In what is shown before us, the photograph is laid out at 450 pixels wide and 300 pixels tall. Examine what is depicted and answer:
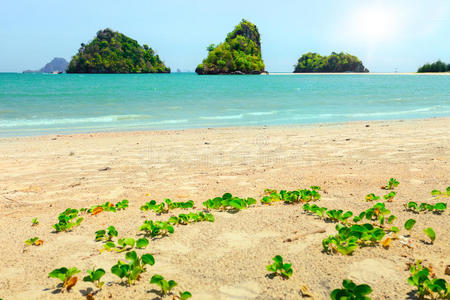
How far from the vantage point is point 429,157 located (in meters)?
5.73

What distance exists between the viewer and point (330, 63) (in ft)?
469

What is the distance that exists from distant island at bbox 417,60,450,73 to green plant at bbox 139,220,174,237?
10704cm

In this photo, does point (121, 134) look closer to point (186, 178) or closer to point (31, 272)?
point (186, 178)

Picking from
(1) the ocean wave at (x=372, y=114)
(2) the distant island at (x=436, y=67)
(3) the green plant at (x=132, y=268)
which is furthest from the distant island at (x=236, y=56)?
(3) the green plant at (x=132, y=268)

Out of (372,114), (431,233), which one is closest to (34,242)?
(431,233)

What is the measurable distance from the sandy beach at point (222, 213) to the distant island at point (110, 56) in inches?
4758

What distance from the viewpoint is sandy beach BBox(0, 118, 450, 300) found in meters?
2.11

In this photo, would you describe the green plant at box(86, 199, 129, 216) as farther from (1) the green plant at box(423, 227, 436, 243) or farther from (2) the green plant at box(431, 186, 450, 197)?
(2) the green plant at box(431, 186, 450, 197)

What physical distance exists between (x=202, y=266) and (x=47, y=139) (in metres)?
8.34

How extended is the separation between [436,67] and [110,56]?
3976 inches

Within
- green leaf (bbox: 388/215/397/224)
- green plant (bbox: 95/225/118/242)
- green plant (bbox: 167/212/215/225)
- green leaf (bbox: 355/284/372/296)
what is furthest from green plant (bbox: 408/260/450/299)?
green plant (bbox: 95/225/118/242)

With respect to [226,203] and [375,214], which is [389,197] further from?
[226,203]

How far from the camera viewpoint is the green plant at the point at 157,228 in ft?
8.86

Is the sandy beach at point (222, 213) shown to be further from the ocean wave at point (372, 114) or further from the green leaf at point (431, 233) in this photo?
the ocean wave at point (372, 114)
